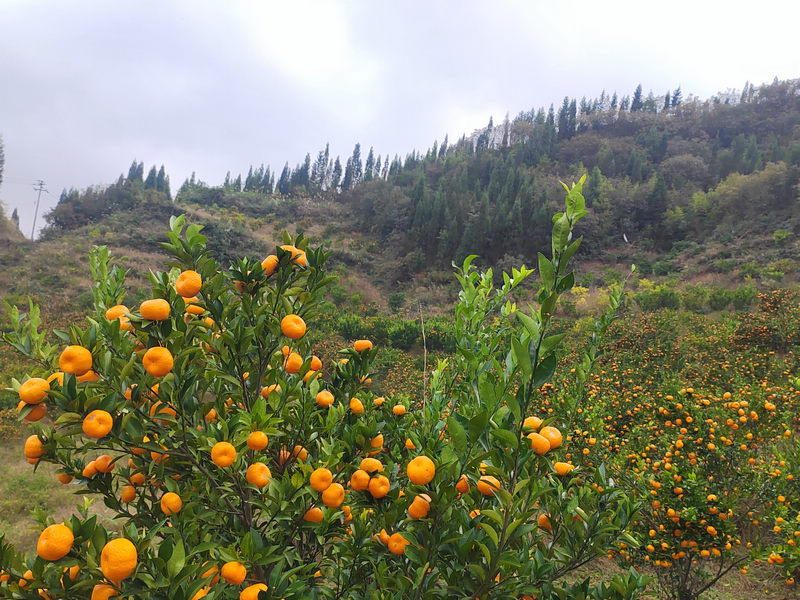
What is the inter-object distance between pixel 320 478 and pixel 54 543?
60cm

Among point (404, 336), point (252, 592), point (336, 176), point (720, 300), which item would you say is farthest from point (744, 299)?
point (336, 176)

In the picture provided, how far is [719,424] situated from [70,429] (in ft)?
12.7

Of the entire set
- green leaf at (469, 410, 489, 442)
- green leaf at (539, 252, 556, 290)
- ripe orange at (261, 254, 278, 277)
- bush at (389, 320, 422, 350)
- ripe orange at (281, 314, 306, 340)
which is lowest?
bush at (389, 320, 422, 350)

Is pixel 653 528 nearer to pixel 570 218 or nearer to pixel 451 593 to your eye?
pixel 451 593

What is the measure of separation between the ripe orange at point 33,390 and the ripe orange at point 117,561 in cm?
40

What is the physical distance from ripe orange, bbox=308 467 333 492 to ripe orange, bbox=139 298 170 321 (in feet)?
2.03

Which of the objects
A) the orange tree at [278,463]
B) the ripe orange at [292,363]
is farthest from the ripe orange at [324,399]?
the ripe orange at [292,363]

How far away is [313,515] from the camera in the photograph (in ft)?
3.99

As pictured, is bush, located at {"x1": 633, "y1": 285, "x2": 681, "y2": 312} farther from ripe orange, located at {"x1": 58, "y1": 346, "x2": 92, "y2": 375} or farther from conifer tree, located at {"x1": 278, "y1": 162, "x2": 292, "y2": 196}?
conifer tree, located at {"x1": 278, "y1": 162, "x2": 292, "y2": 196}

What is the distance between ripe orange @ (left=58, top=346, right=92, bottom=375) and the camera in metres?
1.00

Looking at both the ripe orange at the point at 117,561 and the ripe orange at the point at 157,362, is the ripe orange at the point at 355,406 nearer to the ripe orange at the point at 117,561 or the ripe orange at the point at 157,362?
the ripe orange at the point at 157,362

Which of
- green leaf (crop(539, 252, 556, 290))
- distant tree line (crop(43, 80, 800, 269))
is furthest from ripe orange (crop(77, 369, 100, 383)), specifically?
distant tree line (crop(43, 80, 800, 269))

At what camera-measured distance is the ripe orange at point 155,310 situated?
42.8 inches

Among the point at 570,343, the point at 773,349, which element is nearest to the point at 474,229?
the point at 570,343
